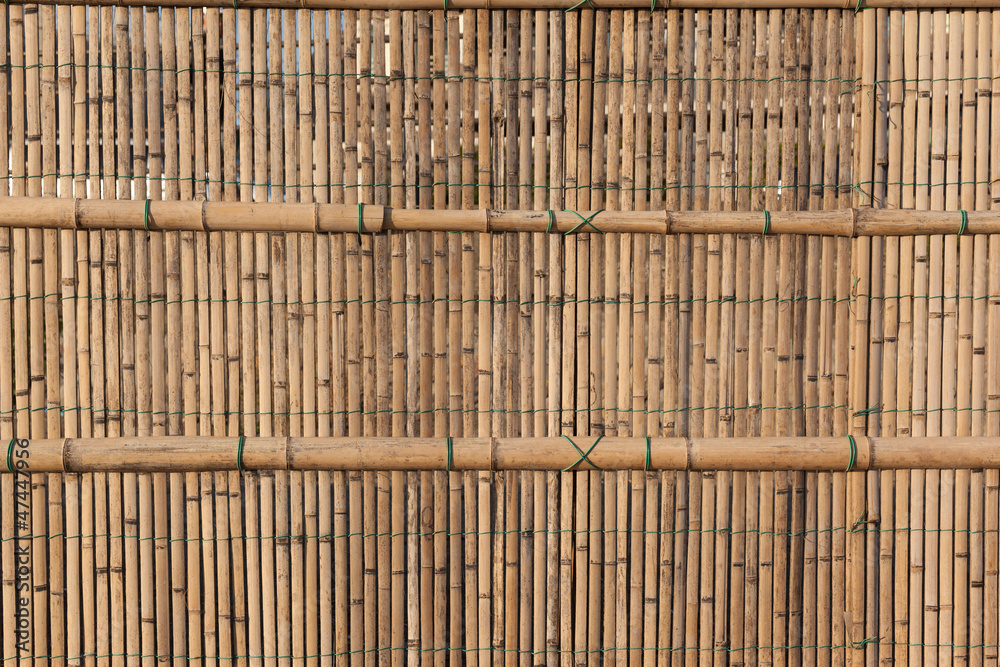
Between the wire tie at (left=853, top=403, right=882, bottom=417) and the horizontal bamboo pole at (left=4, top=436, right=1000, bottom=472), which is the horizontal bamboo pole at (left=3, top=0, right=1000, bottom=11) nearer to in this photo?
the wire tie at (left=853, top=403, right=882, bottom=417)

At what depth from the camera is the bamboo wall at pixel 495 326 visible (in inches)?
130

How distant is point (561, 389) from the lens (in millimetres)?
3414

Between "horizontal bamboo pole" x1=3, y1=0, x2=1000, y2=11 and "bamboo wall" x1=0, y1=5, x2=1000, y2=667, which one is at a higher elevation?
"horizontal bamboo pole" x1=3, y1=0, x2=1000, y2=11

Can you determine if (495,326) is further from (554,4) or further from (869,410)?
(869,410)

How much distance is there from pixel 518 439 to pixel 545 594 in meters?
0.84

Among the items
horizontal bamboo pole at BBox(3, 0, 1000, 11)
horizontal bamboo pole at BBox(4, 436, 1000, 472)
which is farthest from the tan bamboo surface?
horizontal bamboo pole at BBox(4, 436, 1000, 472)

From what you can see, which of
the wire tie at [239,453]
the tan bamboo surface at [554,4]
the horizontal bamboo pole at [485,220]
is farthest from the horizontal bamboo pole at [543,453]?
the tan bamboo surface at [554,4]

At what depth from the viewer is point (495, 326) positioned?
338 centimetres

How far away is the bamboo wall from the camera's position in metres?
3.30

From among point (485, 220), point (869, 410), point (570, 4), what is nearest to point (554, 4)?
point (570, 4)

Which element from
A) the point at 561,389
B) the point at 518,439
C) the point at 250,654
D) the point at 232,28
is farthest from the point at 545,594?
the point at 232,28

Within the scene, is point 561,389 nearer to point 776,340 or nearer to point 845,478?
point 776,340

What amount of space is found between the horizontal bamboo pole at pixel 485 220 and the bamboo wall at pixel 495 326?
75 millimetres

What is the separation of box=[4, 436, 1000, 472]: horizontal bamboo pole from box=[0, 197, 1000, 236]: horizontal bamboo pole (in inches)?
41.8
